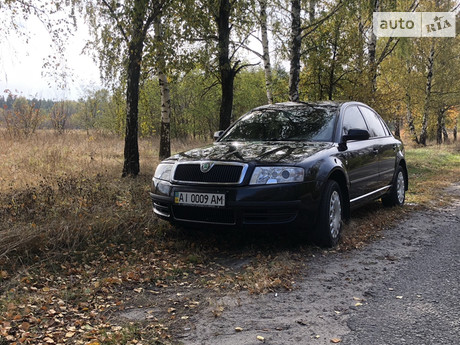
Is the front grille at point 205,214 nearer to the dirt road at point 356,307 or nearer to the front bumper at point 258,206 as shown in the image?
the front bumper at point 258,206

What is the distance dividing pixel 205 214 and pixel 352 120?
2854 mm

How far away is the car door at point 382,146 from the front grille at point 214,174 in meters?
3.05

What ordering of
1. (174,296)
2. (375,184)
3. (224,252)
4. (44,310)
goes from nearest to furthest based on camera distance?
(44,310)
(174,296)
(224,252)
(375,184)

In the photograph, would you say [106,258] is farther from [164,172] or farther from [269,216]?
[269,216]

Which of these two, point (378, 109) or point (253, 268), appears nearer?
point (253, 268)

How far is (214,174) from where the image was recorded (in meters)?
4.52

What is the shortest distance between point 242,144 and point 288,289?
222cm

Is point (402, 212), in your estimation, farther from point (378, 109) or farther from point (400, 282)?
point (378, 109)

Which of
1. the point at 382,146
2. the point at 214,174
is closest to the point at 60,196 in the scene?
the point at 214,174

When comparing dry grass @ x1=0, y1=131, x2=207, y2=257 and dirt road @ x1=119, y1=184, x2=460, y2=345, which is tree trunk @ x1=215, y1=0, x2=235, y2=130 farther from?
dirt road @ x1=119, y1=184, x2=460, y2=345

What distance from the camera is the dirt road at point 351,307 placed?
2.78m

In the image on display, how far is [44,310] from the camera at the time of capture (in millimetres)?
3311

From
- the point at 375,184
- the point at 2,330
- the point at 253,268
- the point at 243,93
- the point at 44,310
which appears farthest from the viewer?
the point at 243,93

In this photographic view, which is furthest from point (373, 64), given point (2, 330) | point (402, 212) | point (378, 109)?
point (2, 330)
